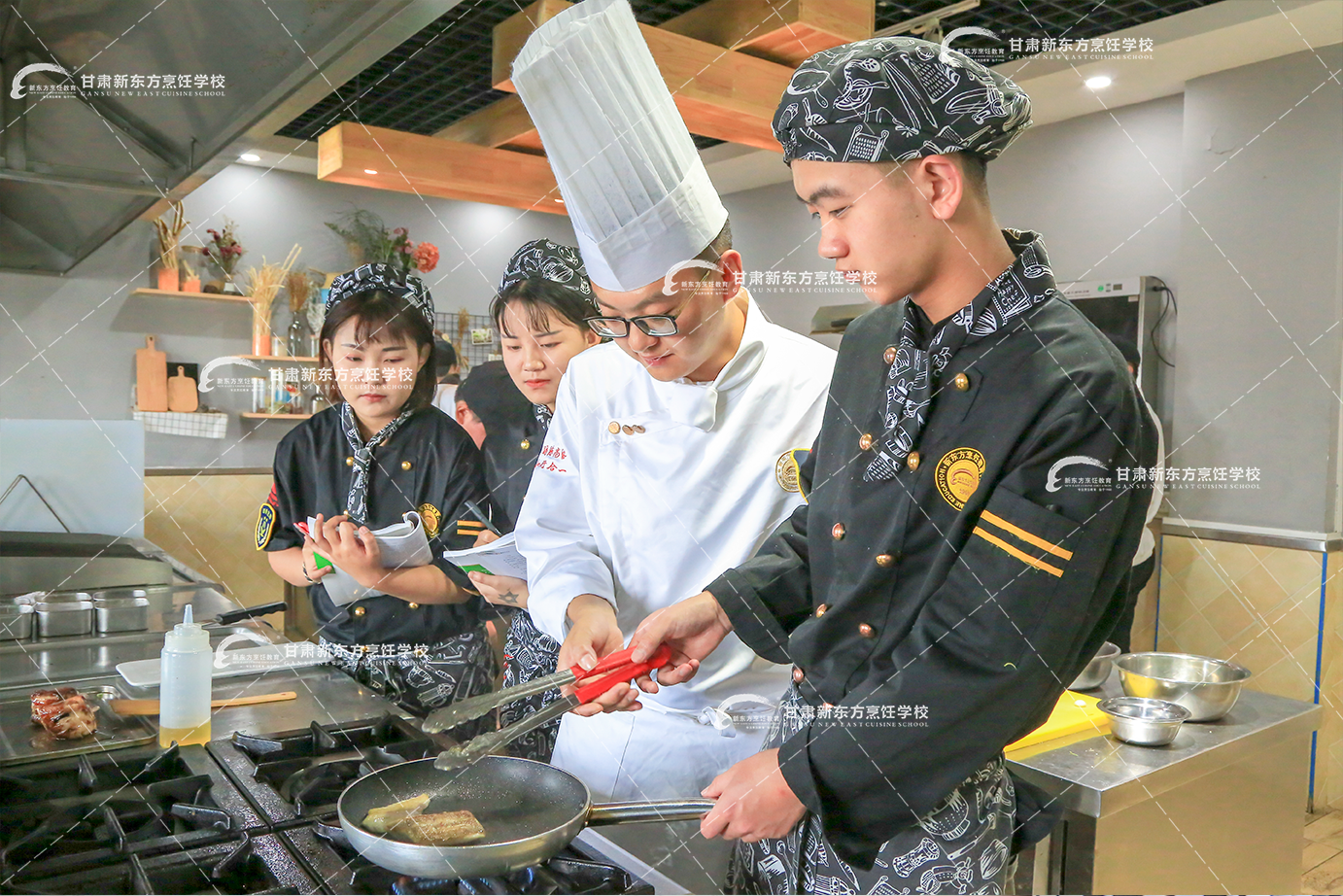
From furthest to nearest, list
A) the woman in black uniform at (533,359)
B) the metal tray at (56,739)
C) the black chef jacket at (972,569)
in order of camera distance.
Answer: the woman in black uniform at (533,359) → the metal tray at (56,739) → the black chef jacket at (972,569)

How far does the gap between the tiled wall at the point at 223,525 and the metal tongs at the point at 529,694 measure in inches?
24.5

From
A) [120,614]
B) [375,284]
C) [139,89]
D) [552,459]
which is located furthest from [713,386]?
[120,614]

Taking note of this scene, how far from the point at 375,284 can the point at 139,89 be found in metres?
0.35

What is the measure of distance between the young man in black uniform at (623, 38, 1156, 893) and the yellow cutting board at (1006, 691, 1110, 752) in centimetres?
21

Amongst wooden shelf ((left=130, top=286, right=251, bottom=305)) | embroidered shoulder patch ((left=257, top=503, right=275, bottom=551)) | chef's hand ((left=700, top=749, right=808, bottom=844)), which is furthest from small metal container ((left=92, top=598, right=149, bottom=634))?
chef's hand ((left=700, top=749, right=808, bottom=844))

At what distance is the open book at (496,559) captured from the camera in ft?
3.55

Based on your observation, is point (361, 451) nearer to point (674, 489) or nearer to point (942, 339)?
point (674, 489)

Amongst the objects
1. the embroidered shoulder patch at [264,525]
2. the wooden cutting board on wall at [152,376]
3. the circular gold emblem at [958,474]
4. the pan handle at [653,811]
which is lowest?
the pan handle at [653,811]

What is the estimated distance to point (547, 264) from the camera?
1.12 metres

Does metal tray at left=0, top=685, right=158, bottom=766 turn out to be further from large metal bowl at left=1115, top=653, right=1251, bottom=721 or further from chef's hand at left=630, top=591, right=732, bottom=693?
large metal bowl at left=1115, top=653, right=1251, bottom=721

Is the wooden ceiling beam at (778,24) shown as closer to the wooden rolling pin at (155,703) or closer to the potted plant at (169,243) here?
the potted plant at (169,243)

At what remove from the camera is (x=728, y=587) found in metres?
0.75

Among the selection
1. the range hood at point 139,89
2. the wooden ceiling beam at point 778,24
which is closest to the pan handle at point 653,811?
the range hood at point 139,89

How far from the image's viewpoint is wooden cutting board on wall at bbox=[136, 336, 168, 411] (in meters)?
1.04
